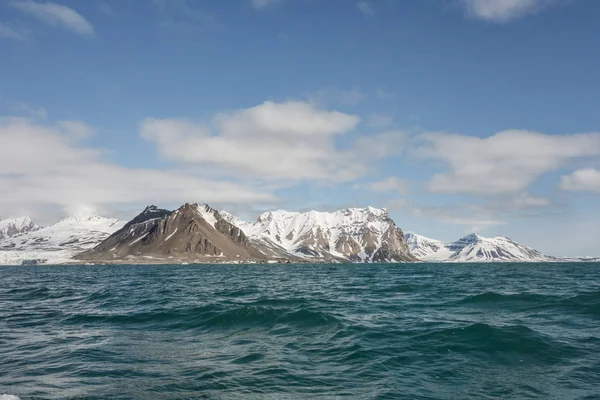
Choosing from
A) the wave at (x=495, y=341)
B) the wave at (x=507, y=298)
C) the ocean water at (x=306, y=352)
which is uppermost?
the wave at (x=507, y=298)

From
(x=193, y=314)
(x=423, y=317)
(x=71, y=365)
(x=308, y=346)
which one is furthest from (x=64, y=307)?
(x=423, y=317)

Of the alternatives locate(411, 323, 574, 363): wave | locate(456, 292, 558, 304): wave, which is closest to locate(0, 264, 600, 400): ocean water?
locate(411, 323, 574, 363): wave

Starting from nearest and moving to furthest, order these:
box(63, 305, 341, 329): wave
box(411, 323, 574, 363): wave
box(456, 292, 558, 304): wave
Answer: box(411, 323, 574, 363): wave
box(63, 305, 341, 329): wave
box(456, 292, 558, 304): wave

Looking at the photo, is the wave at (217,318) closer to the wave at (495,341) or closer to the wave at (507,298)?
the wave at (495,341)

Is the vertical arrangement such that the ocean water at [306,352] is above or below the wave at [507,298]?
below

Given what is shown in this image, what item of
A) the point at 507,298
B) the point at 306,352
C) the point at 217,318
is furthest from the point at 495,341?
the point at 507,298

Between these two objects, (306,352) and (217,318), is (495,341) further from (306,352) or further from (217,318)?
(217,318)

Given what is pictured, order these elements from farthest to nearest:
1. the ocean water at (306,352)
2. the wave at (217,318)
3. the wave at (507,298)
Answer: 1. the wave at (507,298)
2. the wave at (217,318)
3. the ocean water at (306,352)

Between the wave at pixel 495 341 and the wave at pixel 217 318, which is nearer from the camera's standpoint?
the wave at pixel 495 341

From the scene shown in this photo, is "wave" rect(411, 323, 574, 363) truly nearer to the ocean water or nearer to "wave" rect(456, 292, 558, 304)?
the ocean water

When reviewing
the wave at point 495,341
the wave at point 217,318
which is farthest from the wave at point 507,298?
the wave at point 217,318

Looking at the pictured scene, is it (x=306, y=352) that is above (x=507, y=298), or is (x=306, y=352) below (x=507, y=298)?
below

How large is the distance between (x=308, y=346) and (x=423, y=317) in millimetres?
11618

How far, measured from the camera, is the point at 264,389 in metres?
16.1
